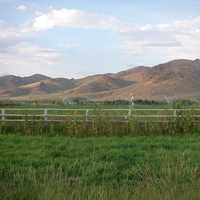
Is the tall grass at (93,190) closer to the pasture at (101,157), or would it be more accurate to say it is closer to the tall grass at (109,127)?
the pasture at (101,157)

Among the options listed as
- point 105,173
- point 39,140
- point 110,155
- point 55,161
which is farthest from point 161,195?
point 39,140

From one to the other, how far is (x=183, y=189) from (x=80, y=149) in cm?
889

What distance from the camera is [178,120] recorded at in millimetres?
25062

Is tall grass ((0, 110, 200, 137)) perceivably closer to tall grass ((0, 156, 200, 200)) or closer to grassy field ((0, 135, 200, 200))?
grassy field ((0, 135, 200, 200))

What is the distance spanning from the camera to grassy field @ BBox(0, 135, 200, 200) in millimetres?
7871

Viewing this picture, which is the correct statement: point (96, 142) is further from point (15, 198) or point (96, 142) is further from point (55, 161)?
point (15, 198)

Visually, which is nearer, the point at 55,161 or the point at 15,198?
the point at 15,198

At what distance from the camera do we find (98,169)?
12.7 m

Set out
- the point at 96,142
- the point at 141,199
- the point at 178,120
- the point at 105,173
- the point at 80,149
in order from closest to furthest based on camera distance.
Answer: the point at 141,199 < the point at 105,173 < the point at 80,149 < the point at 96,142 < the point at 178,120

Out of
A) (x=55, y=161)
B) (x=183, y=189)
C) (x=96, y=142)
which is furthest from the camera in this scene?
(x=96, y=142)

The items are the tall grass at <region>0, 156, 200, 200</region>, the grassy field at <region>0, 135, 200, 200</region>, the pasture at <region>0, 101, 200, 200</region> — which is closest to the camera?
the tall grass at <region>0, 156, 200, 200</region>

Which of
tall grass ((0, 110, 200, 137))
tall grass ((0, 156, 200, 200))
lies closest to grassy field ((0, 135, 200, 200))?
tall grass ((0, 156, 200, 200))

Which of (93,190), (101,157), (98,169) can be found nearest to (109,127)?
(101,157)

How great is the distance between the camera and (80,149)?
1681 cm
